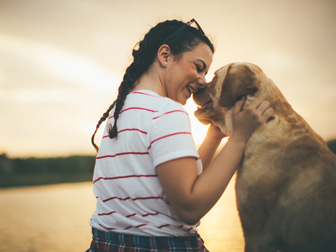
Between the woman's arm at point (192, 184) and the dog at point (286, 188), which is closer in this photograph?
the woman's arm at point (192, 184)

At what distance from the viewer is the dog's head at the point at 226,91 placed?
2.00 meters

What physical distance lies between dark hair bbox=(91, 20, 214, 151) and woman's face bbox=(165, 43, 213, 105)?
0.15 feet

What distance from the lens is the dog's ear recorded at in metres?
1.99

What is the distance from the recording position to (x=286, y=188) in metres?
1.70

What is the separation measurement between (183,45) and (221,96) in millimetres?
445

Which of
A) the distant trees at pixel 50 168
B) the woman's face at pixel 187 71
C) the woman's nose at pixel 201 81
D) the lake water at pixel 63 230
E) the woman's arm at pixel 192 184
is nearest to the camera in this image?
the woman's arm at pixel 192 184

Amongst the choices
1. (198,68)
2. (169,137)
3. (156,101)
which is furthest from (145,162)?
(198,68)

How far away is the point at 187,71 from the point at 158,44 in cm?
29

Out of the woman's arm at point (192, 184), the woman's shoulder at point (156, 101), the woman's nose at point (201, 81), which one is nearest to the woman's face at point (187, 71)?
the woman's nose at point (201, 81)

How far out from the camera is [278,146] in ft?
5.87

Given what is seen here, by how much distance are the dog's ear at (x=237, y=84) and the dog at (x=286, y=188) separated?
9 centimetres

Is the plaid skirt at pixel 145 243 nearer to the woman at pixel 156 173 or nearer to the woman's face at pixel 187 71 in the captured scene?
the woman at pixel 156 173

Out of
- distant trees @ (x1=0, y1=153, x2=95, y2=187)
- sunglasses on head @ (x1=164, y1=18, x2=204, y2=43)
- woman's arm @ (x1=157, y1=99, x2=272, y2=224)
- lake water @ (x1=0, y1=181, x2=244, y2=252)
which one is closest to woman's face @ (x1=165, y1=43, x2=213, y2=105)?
sunglasses on head @ (x1=164, y1=18, x2=204, y2=43)

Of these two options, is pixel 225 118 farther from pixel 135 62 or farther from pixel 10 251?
pixel 10 251
